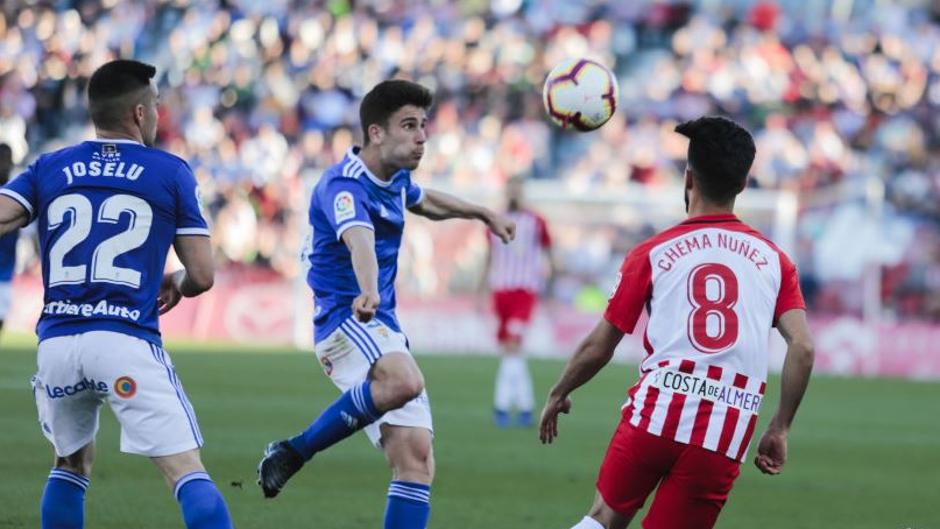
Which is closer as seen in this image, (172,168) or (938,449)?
(172,168)

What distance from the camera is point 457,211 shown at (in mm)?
7969

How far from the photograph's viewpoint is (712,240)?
5.35m

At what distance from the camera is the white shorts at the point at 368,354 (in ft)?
22.8

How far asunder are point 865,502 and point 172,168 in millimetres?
5990

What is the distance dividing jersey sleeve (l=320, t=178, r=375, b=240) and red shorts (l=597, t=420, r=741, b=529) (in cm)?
198

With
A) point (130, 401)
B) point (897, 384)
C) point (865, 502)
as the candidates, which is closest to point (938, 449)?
point (865, 502)

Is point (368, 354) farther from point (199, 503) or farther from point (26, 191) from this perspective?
point (26, 191)

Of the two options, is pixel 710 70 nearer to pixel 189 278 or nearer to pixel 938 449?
pixel 938 449

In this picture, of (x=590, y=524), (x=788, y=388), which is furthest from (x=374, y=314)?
(x=788, y=388)

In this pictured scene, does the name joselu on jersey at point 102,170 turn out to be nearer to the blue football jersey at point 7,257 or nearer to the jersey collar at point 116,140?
the jersey collar at point 116,140

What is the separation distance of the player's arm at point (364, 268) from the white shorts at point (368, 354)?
24cm

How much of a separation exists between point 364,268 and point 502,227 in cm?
138

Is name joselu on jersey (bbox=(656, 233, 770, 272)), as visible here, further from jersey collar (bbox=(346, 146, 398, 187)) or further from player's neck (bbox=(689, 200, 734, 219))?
jersey collar (bbox=(346, 146, 398, 187))

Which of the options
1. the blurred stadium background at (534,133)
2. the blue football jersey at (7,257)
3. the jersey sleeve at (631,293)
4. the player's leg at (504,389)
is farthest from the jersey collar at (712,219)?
the blurred stadium background at (534,133)
